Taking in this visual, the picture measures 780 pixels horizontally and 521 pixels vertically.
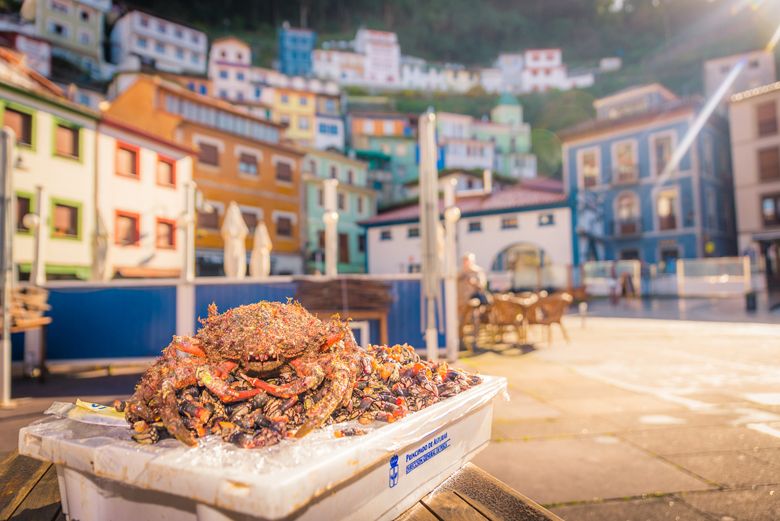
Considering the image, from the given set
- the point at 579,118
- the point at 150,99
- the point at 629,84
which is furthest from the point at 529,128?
the point at 150,99

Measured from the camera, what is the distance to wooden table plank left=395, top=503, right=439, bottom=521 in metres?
2.03

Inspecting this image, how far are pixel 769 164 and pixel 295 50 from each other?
6878 centimetres

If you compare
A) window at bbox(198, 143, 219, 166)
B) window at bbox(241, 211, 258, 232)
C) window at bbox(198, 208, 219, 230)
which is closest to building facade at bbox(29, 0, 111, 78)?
window at bbox(198, 143, 219, 166)

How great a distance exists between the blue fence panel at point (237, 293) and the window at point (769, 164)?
1379 inches

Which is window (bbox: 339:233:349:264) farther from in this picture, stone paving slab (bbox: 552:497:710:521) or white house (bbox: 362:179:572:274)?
stone paving slab (bbox: 552:497:710:521)

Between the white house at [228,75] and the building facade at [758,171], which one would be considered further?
the white house at [228,75]

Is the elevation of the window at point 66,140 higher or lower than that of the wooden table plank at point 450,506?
higher

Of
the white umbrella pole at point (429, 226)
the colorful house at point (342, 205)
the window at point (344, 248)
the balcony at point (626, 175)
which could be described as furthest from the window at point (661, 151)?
the white umbrella pole at point (429, 226)

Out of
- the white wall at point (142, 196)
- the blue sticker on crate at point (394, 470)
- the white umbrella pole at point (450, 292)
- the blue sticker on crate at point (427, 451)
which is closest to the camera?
the blue sticker on crate at point (394, 470)

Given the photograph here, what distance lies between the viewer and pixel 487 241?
94.0 feet

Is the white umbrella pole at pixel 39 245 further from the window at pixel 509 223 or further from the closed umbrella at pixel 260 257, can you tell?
the window at pixel 509 223

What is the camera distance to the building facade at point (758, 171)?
29.6 metres

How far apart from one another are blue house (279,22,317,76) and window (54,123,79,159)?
62.5 meters

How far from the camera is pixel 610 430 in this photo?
4.31 metres
